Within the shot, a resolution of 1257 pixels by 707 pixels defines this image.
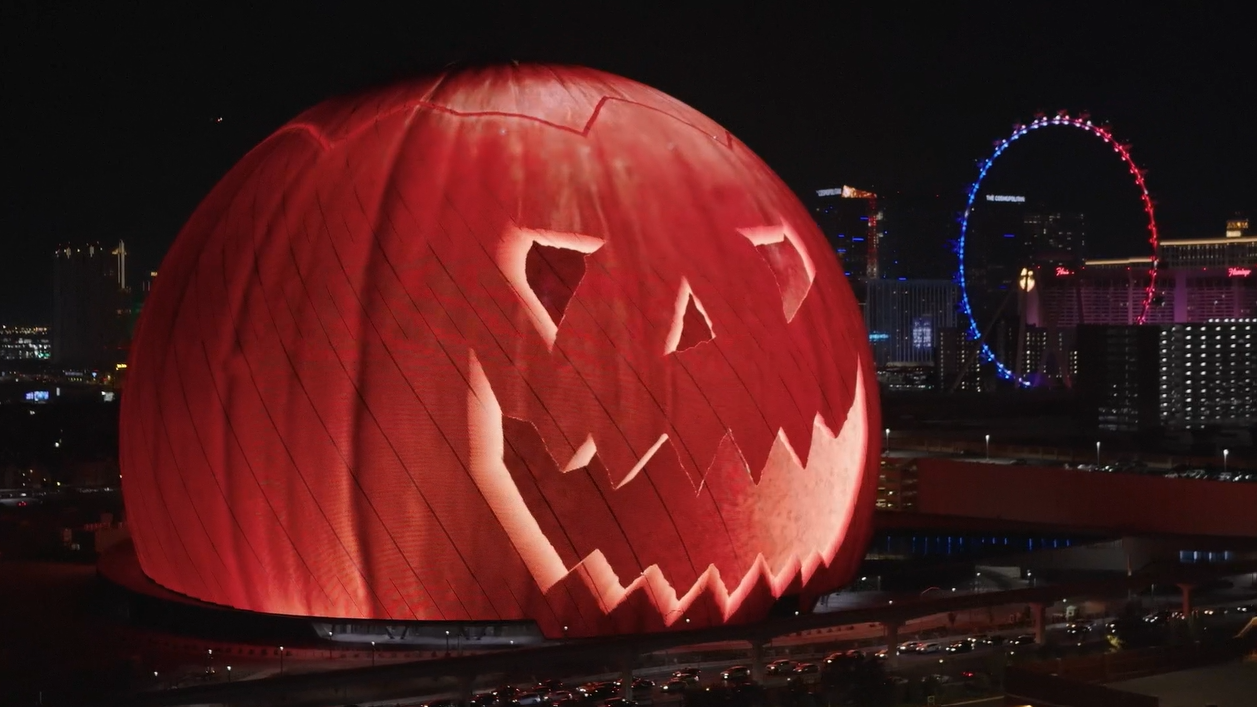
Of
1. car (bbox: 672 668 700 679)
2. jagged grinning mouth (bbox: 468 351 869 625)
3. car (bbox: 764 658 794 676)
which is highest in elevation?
jagged grinning mouth (bbox: 468 351 869 625)

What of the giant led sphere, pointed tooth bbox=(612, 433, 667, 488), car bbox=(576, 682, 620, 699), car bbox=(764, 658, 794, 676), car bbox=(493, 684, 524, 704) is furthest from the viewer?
pointed tooth bbox=(612, 433, 667, 488)

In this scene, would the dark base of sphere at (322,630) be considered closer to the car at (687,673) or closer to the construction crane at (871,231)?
the car at (687,673)

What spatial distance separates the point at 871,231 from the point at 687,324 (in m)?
134

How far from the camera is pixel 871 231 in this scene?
496ft

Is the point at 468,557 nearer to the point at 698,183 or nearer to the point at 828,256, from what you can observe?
the point at 698,183

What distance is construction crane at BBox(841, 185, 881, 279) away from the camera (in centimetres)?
14938

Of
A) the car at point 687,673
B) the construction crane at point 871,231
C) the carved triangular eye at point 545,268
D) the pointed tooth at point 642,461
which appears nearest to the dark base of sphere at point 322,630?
the car at point 687,673

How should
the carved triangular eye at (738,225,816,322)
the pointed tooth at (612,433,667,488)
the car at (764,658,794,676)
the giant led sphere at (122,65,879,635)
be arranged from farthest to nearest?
the carved triangular eye at (738,225,816,322) < the pointed tooth at (612,433,667,488) < the giant led sphere at (122,65,879,635) < the car at (764,658,794,676)

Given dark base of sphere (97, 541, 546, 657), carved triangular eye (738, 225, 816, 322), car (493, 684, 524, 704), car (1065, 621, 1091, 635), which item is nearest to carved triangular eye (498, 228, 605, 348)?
carved triangular eye (738, 225, 816, 322)

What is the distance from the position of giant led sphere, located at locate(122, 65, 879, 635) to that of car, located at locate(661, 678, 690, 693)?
1688 mm

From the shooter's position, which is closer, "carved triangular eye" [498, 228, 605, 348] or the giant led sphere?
the giant led sphere

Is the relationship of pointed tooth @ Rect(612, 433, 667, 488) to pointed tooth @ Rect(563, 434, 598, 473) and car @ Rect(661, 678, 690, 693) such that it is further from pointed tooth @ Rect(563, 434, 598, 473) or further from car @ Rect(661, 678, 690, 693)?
car @ Rect(661, 678, 690, 693)

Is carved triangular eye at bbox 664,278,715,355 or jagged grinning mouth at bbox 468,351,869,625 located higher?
carved triangular eye at bbox 664,278,715,355

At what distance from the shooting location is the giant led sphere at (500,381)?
18.5 metres
